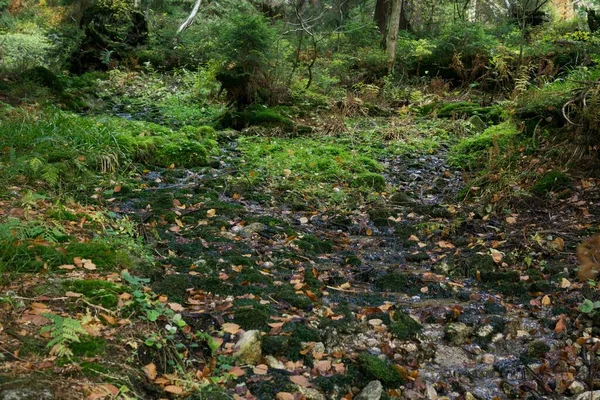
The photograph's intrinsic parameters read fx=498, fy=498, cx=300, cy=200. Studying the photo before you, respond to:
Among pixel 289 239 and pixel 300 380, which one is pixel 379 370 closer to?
pixel 300 380

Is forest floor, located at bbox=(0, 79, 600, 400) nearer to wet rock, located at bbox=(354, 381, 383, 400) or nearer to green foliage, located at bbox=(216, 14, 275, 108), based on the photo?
wet rock, located at bbox=(354, 381, 383, 400)

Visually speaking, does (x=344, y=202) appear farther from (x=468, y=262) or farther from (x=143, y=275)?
(x=143, y=275)

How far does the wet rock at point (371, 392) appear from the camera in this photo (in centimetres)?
265

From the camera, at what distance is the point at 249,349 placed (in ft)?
9.28

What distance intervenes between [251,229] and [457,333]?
235 cm

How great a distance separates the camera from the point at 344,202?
6.22m

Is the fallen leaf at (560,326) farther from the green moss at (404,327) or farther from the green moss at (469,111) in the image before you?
the green moss at (469,111)

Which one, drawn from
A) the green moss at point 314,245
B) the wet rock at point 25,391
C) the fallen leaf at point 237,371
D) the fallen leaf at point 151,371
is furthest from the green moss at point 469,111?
the wet rock at point 25,391

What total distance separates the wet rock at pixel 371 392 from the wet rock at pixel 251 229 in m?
2.43

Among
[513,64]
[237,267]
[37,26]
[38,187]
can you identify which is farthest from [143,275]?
[37,26]

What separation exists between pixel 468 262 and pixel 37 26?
2117cm

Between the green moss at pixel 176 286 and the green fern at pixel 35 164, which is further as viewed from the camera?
the green fern at pixel 35 164

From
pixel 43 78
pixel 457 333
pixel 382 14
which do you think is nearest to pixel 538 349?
pixel 457 333

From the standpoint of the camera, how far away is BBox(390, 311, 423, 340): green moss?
129 inches
